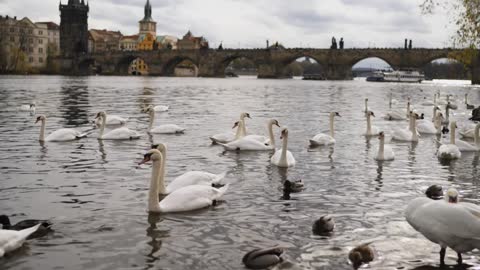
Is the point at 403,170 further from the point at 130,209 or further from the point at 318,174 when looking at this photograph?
the point at 130,209

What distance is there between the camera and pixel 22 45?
11356cm

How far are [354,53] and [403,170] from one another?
315 ft

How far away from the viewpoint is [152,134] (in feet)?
55.9

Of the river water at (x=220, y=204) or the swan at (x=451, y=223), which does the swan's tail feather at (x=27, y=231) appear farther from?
the swan at (x=451, y=223)

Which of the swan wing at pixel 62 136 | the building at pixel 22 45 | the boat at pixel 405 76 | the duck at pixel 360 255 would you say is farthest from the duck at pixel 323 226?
the boat at pixel 405 76

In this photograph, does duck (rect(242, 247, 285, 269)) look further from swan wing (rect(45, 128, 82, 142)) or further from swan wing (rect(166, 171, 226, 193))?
swan wing (rect(45, 128, 82, 142))

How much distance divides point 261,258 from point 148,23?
194919 mm

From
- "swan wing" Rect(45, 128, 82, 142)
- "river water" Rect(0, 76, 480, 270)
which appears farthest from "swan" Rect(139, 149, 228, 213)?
"swan wing" Rect(45, 128, 82, 142)

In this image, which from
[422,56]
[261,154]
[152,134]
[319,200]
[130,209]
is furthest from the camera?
[422,56]

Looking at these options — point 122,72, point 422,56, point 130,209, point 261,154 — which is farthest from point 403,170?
point 122,72

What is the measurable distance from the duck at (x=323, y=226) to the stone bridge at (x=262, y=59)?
8713 cm

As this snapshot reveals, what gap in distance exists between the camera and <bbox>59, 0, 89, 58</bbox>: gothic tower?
5979 inches

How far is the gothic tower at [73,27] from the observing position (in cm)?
15188

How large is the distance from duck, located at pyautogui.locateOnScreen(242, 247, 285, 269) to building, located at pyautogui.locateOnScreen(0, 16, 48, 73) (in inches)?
3786
